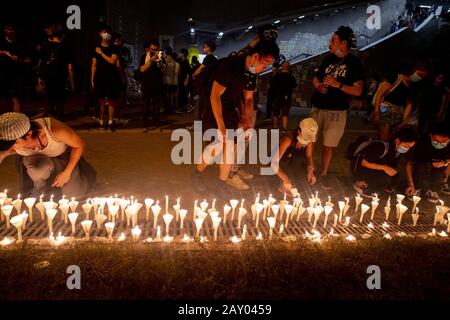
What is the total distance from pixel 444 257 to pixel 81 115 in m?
9.15

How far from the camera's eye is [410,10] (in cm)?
2389

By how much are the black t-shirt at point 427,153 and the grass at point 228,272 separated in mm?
2010

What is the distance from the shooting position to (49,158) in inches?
158

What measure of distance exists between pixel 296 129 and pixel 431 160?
1.93 m

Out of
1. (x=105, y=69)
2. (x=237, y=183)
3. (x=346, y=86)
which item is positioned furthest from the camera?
(x=105, y=69)

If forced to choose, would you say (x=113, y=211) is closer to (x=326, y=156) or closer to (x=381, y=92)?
(x=326, y=156)

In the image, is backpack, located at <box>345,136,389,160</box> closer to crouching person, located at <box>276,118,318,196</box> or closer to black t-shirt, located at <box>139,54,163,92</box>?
crouching person, located at <box>276,118,318,196</box>

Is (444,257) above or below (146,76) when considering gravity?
below

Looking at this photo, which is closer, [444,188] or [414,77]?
[444,188]

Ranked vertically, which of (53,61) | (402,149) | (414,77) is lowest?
Answer: (402,149)

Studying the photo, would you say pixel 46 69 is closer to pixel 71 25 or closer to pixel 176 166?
pixel 176 166

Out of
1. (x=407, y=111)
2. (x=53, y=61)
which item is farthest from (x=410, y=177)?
(x=53, y=61)

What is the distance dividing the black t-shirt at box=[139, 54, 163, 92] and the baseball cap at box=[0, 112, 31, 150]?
5.03m
